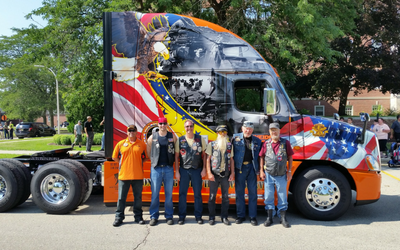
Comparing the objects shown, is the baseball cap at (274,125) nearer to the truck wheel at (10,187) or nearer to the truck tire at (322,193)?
the truck tire at (322,193)

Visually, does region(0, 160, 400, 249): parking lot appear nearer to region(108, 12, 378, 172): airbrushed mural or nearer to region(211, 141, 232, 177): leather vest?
region(211, 141, 232, 177): leather vest

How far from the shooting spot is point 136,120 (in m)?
5.62

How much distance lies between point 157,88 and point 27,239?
303cm

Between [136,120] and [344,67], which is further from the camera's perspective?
[344,67]

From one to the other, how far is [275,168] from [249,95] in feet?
4.79

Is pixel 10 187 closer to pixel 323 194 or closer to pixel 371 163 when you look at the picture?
pixel 323 194

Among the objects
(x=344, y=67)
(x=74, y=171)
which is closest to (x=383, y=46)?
(x=344, y=67)

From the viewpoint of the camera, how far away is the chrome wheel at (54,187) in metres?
5.99

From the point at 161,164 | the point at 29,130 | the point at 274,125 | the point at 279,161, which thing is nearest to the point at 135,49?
the point at 161,164

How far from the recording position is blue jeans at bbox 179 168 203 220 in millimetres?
5395

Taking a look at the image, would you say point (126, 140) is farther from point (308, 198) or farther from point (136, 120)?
point (308, 198)

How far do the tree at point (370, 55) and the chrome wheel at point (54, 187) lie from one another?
65.9 feet

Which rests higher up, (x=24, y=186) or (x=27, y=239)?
(x=24, y=186)

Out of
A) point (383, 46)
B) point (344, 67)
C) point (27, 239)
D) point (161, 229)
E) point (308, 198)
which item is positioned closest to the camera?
point (27, 239)
